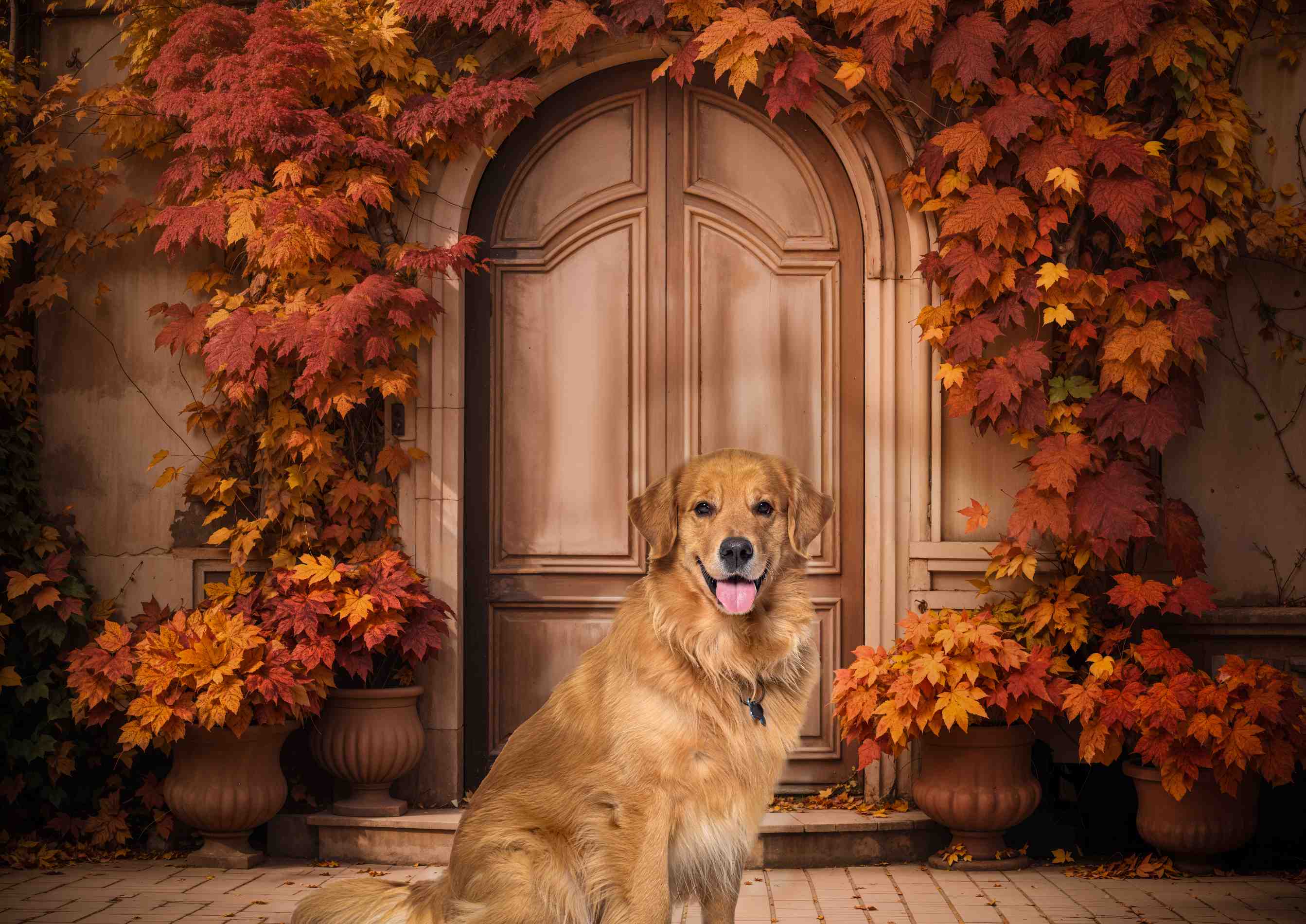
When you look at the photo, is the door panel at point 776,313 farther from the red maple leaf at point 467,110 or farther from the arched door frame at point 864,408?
the red maple leaf at point 467,110

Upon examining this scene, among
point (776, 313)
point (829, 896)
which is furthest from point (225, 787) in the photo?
point (776, 313)

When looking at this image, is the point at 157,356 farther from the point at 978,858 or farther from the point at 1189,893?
the point at 1189,893

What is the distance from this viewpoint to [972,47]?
18.4 feet

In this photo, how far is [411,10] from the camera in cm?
592

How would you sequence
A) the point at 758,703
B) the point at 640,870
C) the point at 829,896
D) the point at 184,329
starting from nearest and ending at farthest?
the point at 640,870 < the point at 758,703 < the point at 829,896 < the point at 184,329

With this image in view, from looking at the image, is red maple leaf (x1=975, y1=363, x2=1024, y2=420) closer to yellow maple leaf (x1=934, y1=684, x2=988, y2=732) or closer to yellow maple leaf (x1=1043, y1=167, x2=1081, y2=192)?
yellow maple leaf (x1=1043, y1=167, x2=1081, y2=192)

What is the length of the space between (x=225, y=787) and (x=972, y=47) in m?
4.57

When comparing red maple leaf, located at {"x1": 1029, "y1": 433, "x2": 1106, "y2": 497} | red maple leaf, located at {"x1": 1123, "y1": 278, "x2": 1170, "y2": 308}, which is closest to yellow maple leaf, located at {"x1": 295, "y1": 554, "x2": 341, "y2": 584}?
red maple leaf, located at {"x1": 1029, "y1": 433, "x2": 1106, "y2": 497}

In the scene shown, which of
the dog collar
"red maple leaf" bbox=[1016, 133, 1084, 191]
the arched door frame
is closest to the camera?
the dog collar

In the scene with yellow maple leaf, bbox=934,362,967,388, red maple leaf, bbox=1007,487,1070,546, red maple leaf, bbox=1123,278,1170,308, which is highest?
red maple leaf, bbox=1123,278,1170,308

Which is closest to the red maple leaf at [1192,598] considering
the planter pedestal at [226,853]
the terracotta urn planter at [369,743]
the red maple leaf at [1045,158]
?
the red maple leaf at [1045,158]

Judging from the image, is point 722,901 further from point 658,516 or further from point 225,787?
point 225,787

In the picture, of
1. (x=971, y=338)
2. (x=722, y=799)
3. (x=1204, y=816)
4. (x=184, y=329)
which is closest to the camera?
(x=722, y=799)

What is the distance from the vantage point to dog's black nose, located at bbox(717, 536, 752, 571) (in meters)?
3.47
